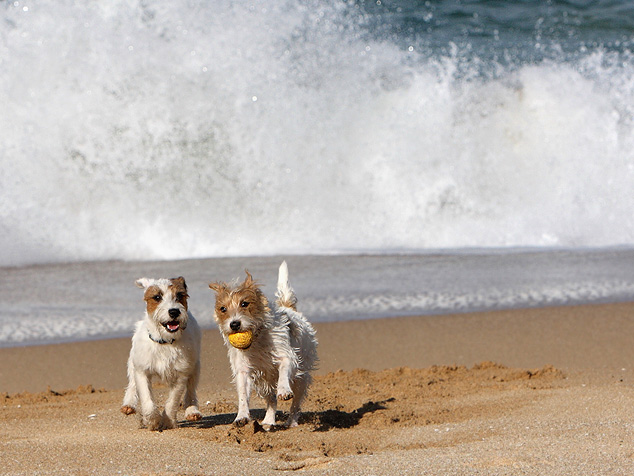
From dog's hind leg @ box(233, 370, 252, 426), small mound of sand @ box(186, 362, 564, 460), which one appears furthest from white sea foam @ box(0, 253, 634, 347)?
dog's hind leg @ box(233, 370, 252, 426)

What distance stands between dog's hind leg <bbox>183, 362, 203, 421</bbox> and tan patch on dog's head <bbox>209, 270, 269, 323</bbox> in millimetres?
583

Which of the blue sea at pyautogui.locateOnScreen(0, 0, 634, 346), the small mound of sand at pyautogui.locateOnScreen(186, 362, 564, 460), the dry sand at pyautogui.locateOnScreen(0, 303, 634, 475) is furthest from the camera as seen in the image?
the blue sea at pyautogui.locateOnScreen(0, 0, 634, 346)

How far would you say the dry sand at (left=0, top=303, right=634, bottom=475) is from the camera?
4.07 metres

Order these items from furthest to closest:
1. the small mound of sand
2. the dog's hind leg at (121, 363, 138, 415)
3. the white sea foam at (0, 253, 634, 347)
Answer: the white sea foam at (0, 253, 634, 347)
the dog's hind leg at (121, 363, 138, 415)
the small mound of sand

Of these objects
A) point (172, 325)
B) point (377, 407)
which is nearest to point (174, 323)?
point (172, 325)

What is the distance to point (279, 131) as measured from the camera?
13.0 m

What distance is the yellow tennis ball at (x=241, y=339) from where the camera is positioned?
4.66 meters

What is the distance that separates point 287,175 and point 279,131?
2.70ft

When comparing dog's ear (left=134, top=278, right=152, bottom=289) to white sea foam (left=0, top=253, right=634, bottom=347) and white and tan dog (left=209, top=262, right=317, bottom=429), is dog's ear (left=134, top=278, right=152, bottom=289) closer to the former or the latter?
white and tan dog (left=209, top=262, right=317, bottom=429)

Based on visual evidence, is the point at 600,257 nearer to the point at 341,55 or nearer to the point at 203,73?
the point at 341,55

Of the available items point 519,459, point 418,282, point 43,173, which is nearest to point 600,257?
point 418,282

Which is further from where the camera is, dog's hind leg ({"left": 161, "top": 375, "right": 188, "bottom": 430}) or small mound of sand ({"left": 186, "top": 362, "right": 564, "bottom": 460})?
dog's hind leg ({"left": 161, "top": 375, "right": 188, "bottom": 430})

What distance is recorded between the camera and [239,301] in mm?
4668

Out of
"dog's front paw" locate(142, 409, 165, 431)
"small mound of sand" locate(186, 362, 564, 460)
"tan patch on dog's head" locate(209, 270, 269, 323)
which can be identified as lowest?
"small mound of sand" locate(186, 362, 564, 460)
